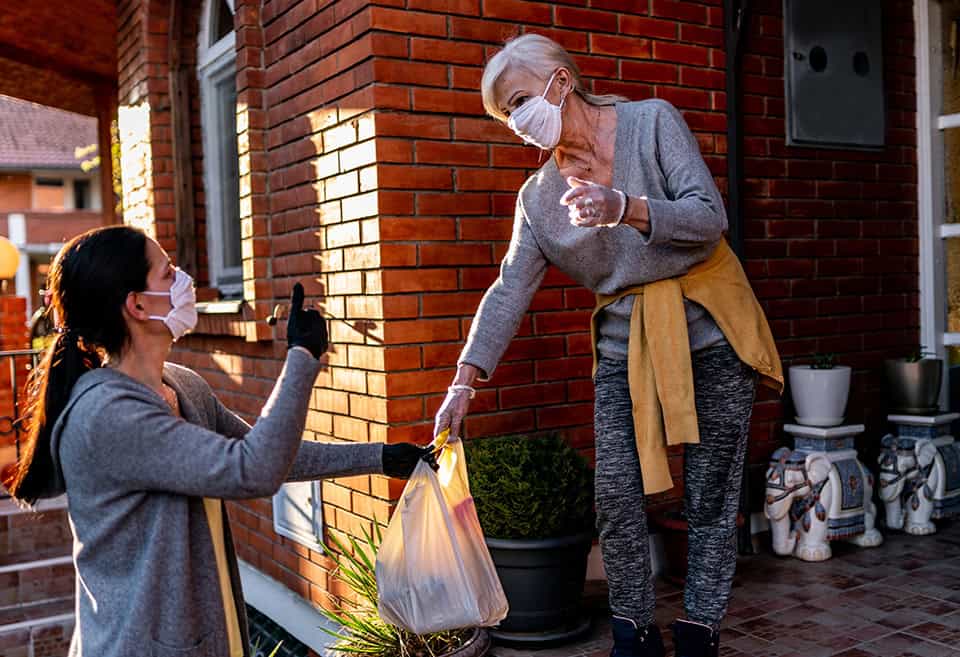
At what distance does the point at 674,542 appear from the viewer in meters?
3.89

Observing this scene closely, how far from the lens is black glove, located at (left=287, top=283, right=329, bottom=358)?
1965 mm

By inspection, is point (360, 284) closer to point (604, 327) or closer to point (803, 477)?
point (604, 327)

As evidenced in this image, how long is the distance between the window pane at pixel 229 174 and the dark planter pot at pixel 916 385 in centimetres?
356

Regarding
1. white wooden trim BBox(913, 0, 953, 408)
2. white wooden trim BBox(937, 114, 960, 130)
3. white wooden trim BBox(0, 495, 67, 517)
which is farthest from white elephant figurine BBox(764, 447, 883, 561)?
white wooden trim BBox(0, 495, 67, 517)

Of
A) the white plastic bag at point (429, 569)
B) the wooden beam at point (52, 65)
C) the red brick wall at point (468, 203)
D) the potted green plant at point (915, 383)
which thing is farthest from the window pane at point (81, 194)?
the white plastic bag at point (429, 569)

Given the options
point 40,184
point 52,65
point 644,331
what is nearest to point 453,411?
point 644,331

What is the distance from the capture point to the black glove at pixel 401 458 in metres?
2.41

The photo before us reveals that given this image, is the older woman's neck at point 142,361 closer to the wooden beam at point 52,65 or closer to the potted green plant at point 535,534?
the potted green plant at point 535,534

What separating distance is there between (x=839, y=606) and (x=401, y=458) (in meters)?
2.02

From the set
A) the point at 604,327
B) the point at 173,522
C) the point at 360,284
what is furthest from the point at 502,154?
the point at 173,522

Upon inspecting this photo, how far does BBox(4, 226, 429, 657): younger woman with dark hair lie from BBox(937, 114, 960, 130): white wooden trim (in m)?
4.28

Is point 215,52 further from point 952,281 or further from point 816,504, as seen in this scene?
point 952,281

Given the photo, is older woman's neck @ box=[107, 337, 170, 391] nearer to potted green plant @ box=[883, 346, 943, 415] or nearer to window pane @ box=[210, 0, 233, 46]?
potted green plant @ box=[883, 346, 943, 415]

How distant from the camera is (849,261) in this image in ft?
Answer: 15.9
